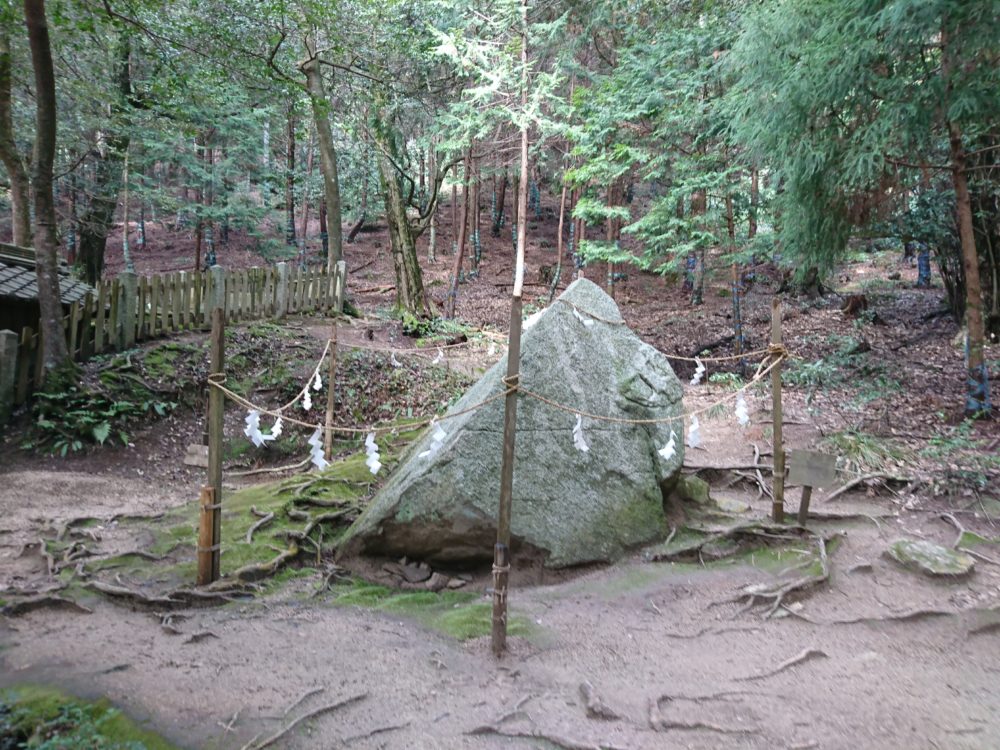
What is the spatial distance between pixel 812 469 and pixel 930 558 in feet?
3.52

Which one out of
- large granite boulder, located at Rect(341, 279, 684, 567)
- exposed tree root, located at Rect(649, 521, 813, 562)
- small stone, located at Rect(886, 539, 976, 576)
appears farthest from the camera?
exposed tree root, located at Rect(649, 521, 813, 562)

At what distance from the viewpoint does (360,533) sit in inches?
214

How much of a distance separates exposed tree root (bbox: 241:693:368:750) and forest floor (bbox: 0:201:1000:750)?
2 cm

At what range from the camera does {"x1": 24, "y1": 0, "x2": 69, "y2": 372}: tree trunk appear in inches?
264

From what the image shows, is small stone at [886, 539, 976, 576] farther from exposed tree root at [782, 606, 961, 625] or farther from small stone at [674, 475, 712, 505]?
small stone at [674, 475, 712, 505]

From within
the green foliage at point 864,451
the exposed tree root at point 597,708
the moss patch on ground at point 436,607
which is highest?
the green foliage at point 864,451

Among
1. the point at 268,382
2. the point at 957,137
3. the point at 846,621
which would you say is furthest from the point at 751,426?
the point at 268,382

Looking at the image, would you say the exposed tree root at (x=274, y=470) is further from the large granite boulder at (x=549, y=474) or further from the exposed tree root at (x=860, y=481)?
the exposed tree root at (x=860, y=481)

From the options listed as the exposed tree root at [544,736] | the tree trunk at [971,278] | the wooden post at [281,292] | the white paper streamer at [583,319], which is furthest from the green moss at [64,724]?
the wooden post at [281,292]

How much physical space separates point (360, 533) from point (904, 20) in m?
7.54

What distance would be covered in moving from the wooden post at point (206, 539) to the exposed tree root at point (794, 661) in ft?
12.7

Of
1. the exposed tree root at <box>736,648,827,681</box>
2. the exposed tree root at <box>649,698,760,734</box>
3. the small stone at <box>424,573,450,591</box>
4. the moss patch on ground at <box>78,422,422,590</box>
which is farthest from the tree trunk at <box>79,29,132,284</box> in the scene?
the exposed tree root at <box>736,648,827,681</box>

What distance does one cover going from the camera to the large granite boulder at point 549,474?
5.09 metres

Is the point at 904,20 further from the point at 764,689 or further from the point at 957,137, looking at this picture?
the point at 764,689
